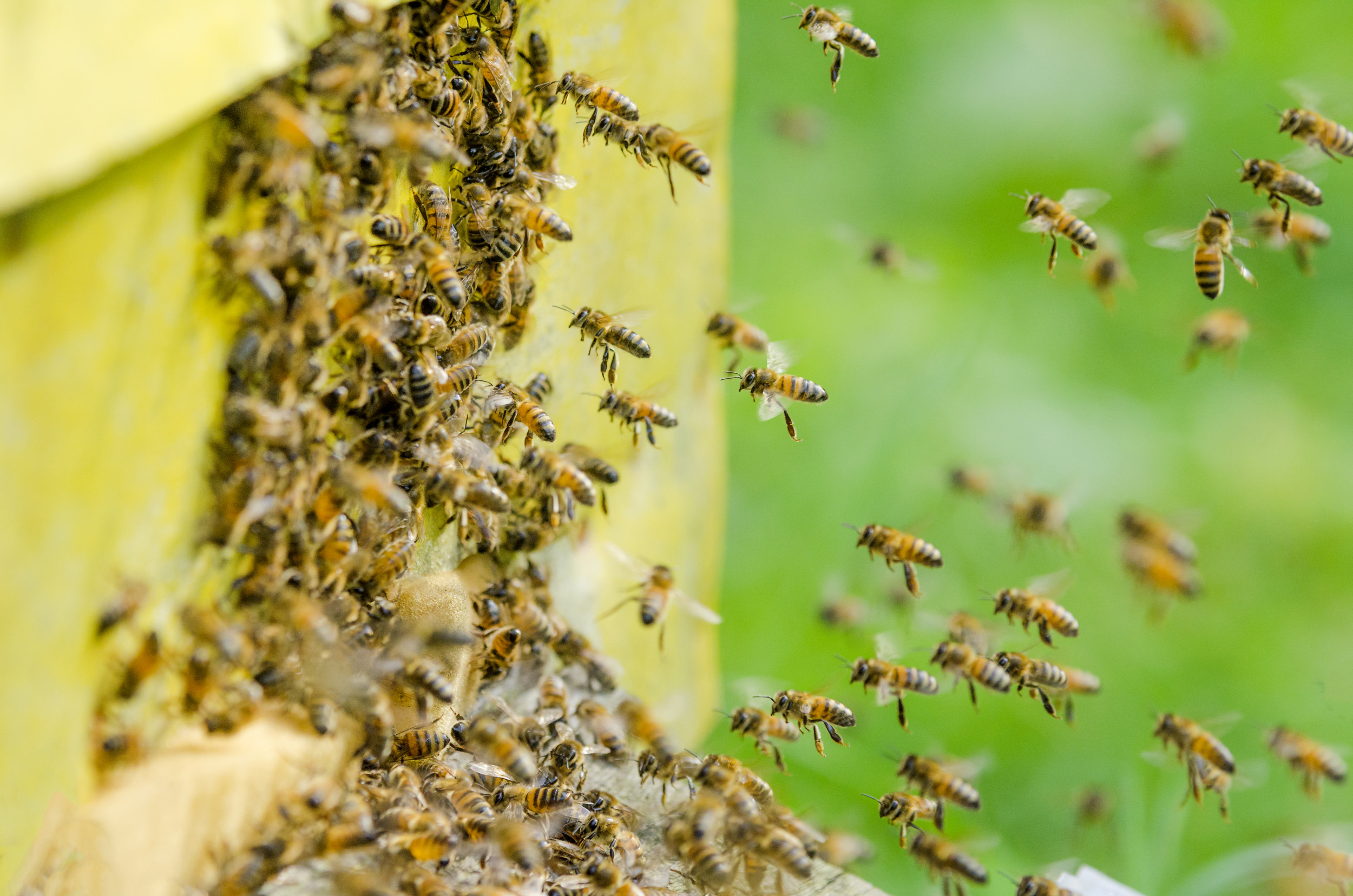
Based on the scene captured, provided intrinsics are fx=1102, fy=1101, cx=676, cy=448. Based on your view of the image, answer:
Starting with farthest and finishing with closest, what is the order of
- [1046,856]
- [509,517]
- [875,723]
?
[875,723]
[1046,856]
[509,517]

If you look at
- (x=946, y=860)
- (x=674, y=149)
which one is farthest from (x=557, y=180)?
(x=946, y=860)

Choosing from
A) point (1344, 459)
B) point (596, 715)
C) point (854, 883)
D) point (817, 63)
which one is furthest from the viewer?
point (817, 63)

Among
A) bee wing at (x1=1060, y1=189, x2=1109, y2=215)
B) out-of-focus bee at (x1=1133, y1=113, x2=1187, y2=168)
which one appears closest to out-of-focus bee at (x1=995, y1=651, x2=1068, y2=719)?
bee wing at (x1=1060, y1=189, x2=1109, y2=215)

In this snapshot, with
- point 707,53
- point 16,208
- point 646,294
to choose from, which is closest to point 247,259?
point 16,208

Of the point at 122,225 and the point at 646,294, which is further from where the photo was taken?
the point at 646,294

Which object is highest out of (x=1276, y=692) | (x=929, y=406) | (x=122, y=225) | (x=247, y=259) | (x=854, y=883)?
(x=929, y=406)

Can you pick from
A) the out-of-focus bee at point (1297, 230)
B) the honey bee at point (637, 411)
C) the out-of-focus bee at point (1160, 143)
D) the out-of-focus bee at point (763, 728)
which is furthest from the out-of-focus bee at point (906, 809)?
the out-of-focus bee at point (1160, 143)

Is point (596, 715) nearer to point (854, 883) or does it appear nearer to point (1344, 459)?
point (854, 883)

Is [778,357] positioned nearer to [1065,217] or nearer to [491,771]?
[1065,217]
